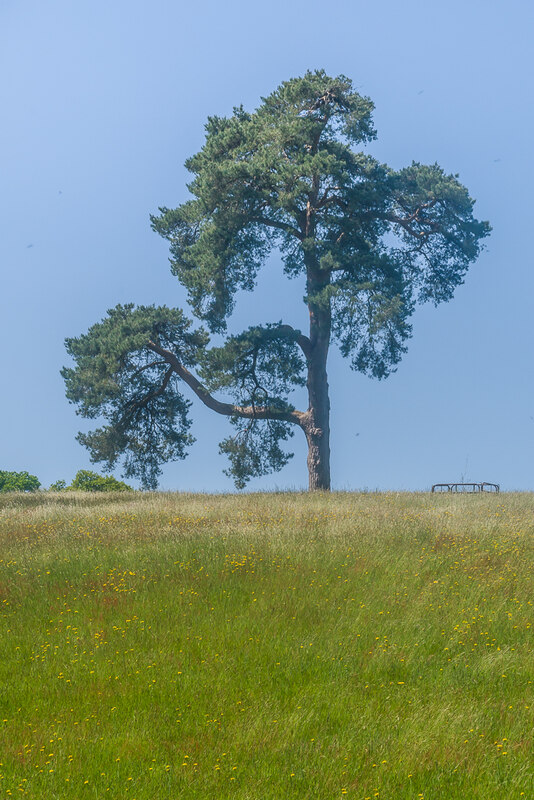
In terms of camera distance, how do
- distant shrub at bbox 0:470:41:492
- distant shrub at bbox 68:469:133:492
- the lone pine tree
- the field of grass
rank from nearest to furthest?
the field of grass → the lone pine tree → distant shrub at bbox 68:469:133:492 → distant shrub at bbox 0:470:41:492

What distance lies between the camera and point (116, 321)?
25594 mm

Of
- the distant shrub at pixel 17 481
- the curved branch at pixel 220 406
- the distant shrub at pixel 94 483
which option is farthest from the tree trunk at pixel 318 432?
the distant shrub at pixel 17 481

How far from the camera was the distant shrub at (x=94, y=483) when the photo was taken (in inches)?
1251

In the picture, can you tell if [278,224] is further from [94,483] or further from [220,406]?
[94,483]

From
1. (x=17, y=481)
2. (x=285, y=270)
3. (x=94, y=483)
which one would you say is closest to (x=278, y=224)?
(x=285, y=270)

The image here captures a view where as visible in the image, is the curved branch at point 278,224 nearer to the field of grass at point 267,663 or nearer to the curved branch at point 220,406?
the curved branch at point 220,406

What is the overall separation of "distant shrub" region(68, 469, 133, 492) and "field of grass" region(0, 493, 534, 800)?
59.2 feet

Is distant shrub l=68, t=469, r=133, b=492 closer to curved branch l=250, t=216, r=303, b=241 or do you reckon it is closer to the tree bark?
the tree bark

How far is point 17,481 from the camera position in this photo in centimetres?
3578

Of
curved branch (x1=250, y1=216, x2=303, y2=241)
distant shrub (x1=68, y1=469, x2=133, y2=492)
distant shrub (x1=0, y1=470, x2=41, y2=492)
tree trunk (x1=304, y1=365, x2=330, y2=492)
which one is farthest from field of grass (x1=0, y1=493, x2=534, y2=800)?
distant shrub (x1=0, y1=470, x2=41, y2=492)

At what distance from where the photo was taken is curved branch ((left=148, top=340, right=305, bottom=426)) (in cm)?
2466

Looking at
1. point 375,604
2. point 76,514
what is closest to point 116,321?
point 76,514

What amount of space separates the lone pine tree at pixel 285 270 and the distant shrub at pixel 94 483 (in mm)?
6216

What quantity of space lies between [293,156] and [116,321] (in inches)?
337
